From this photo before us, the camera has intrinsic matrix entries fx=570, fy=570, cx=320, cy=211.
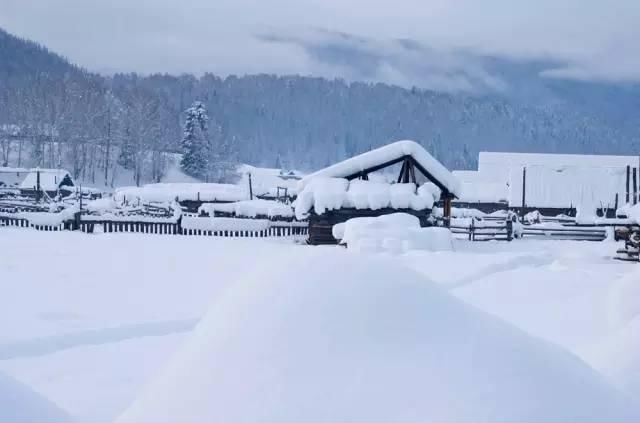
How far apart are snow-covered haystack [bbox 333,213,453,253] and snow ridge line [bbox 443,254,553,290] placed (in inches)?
110

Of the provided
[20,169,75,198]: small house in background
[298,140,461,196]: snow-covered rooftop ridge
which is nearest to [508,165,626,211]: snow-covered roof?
[298,140,461,196]: snow-covered rooftop ridge

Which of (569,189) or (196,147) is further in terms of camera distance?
(196,147)

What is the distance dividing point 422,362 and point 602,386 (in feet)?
2.63

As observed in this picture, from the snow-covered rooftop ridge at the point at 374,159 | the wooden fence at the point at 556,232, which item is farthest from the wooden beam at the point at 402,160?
the wooden fence at the point at 556,232

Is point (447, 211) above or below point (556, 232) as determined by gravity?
above

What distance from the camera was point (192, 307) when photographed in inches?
337

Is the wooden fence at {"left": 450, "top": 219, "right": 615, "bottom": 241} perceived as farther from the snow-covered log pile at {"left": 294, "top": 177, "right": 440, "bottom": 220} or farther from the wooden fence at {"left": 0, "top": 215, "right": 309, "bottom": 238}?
the wooden fence at {"left": 0, "top": 215, "right": 309, "bottom": 238}

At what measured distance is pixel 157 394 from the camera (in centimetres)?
219

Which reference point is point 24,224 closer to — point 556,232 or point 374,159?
point 374,159

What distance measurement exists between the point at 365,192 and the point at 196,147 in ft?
193

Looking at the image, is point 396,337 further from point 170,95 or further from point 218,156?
point 170,95

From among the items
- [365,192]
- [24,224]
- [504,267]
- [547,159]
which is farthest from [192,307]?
[547,159]

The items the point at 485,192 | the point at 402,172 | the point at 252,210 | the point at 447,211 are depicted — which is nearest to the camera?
the point at 402,172

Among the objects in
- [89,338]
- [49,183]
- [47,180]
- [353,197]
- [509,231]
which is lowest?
[89,338]
